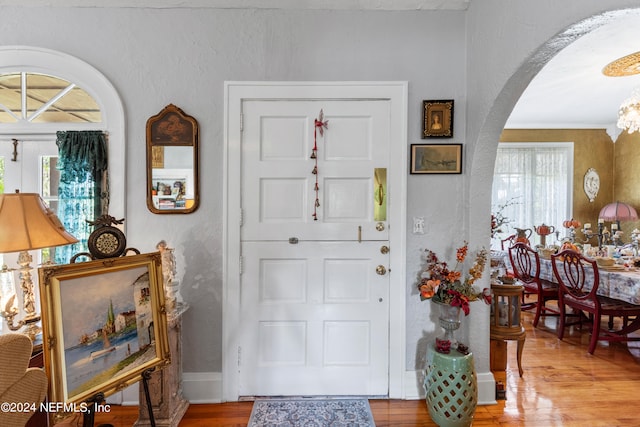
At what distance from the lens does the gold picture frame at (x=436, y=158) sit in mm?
2287

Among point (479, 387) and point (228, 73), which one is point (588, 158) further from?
point (228, 73)

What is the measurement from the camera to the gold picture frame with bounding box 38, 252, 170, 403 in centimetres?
136

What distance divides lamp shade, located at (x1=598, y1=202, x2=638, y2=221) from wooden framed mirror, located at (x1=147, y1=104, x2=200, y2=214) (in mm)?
5798

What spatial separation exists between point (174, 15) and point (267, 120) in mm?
993

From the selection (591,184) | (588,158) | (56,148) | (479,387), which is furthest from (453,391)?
(588,158)

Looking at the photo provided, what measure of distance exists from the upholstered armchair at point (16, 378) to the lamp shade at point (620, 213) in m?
6.48

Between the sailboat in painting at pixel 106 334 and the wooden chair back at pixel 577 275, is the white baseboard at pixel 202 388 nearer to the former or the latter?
the sailboat in painting at pixel 106 334

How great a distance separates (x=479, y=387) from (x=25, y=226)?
2.91m

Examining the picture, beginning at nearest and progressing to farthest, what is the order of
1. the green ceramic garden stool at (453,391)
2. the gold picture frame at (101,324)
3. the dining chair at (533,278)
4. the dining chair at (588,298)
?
1. the gold picture frame at (101,324)
2. the green ceramic garden stool at (453,391)
3. the dining chair at (588,298)
4. the dining chair at (533,278)

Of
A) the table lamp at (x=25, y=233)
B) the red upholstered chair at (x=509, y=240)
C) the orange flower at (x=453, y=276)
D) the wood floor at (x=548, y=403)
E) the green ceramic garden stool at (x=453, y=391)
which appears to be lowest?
the wood floor at (x=548, y=403)

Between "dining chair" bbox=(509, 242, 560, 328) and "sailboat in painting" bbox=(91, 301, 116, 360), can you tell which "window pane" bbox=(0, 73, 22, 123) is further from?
"dining chair" bbox=(509, 242, 560, 328)

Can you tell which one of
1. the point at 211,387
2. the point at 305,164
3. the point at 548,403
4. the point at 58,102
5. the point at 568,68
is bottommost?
the point at 548,403

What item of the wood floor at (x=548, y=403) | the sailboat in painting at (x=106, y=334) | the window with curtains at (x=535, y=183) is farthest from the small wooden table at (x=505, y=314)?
the window with curtains at (x=535, y=183)

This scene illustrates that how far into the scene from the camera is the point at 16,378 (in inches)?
45.9
